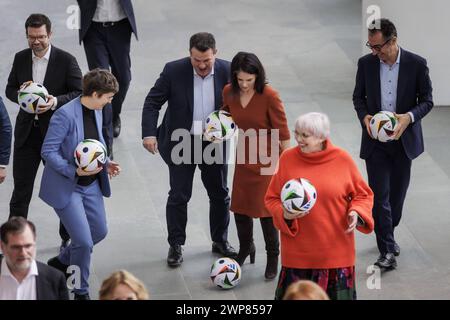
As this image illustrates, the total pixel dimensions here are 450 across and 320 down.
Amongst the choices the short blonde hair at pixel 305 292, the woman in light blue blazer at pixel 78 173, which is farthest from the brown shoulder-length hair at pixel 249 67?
the short blonde hair at pixel 305 292

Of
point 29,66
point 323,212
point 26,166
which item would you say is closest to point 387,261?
point 323,212

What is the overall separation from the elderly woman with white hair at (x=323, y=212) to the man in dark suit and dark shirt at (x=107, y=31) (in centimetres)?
458

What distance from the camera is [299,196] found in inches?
319

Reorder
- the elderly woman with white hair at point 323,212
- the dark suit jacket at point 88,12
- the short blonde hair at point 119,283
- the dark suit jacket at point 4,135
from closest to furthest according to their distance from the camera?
the short blonde hair at point 119,283
the elderly woman with white hair at point 323,212
the dark suit jacket at point 4,135
the dark suit jacket at point 88,12

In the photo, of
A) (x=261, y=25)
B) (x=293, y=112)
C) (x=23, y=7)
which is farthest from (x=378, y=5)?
(x=23, y=7)

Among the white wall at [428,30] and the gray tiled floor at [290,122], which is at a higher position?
the white wall at [428,30]

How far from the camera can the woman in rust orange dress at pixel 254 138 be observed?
9383 millimetres

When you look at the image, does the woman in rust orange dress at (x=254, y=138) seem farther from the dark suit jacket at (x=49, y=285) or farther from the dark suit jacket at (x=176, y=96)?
the dark suit jacket at (x=49, y=285)

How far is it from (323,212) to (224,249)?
224 cm

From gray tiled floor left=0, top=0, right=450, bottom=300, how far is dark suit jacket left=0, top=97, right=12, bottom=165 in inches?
40.6

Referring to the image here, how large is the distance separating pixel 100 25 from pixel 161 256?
3.18m

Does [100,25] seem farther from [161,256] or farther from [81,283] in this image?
[81,283]

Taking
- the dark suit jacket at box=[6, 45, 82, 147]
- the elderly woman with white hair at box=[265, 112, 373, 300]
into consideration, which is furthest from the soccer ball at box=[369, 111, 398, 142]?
the dark suit jacket at box=[6, 45, 82, 147]

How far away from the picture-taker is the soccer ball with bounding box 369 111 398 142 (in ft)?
31.9
